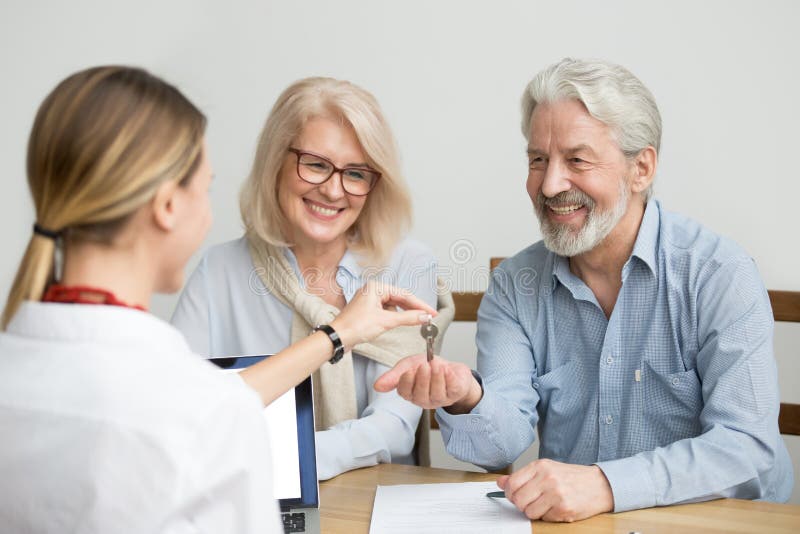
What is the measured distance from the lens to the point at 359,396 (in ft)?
6.22

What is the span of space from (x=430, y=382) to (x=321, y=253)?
56 centimetres

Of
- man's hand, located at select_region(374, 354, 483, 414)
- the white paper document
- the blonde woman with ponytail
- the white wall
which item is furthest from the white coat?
the white wall

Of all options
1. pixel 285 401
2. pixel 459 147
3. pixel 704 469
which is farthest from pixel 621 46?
pixel 285 401

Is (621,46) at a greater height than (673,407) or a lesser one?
greater

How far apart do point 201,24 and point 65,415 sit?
2340mm

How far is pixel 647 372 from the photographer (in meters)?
1.71

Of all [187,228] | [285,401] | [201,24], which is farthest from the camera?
[201,24]

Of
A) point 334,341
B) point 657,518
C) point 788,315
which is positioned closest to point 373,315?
point 334,341

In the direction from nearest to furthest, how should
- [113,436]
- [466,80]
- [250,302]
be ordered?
[113,436], [250,302], [466,80]

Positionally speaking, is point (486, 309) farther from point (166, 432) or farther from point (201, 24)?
point (201, 24)

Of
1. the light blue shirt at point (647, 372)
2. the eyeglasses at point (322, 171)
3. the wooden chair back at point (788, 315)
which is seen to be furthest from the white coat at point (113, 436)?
the wooden chair back at point (788, 315)

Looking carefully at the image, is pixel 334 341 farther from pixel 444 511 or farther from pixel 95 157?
pixel 95 157

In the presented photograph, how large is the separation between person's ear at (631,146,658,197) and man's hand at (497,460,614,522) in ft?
2.22

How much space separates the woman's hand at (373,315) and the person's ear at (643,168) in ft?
1.93
